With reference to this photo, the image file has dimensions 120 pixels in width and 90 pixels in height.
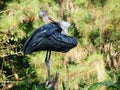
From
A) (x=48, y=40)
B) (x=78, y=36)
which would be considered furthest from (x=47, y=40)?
(x=78, y=36)

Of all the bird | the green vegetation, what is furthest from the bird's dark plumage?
the green vegetation

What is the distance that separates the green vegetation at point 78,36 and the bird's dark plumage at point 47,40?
336cm

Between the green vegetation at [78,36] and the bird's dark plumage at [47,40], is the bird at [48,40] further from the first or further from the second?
the green vegetation at [78,36]

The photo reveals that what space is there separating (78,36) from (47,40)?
383 centimetres

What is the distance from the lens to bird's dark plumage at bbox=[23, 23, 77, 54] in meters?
2.67

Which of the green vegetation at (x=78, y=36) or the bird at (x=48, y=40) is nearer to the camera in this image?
the bird at (x=48, y=40)

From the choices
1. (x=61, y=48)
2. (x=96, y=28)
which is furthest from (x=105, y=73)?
(x=61, y=48)

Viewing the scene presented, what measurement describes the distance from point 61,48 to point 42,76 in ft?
11.7

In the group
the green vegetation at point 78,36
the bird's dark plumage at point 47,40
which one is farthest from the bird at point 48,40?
the green vegetation at point 78,36

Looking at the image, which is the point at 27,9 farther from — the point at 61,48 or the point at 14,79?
the point at 61,48

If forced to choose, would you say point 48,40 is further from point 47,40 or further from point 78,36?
point 78,36

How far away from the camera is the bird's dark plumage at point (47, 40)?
267cm

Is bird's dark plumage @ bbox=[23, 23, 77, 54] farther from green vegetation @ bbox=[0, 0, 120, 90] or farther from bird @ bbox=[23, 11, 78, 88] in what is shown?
green vegetation @ bbox=[0, 0, 120, 90]

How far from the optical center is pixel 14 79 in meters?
7.05
